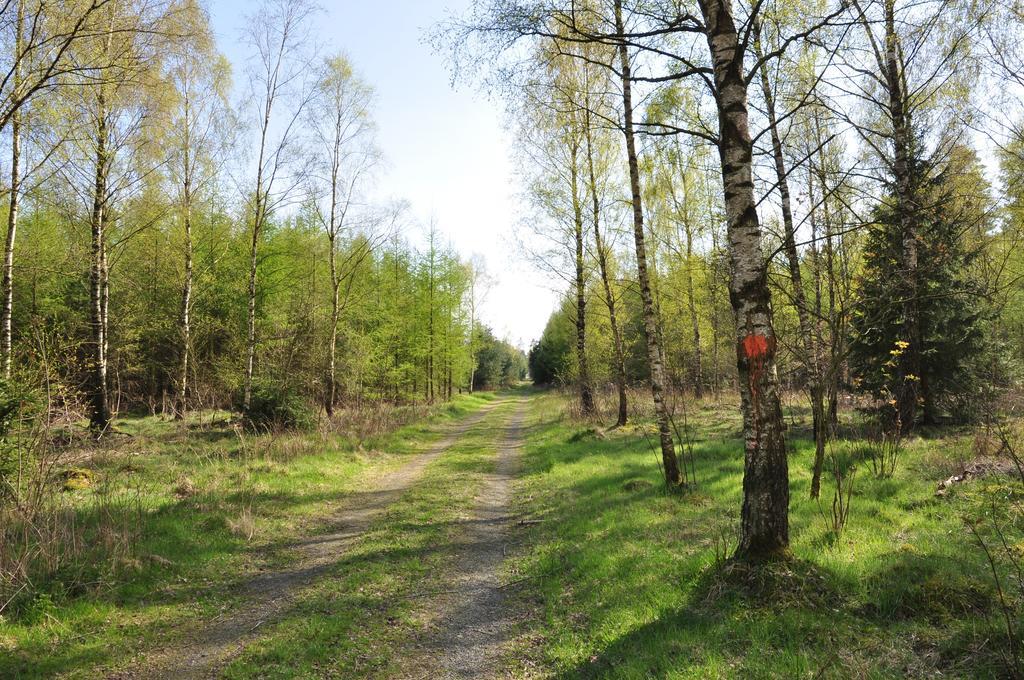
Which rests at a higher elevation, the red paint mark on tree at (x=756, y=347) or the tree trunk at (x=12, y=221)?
the tree trunk at (x=12, y=221)

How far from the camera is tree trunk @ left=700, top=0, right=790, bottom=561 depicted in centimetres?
420

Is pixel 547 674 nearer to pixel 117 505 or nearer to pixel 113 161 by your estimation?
pixel 117 505

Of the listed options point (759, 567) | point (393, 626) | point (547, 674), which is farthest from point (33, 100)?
point (759, 567)

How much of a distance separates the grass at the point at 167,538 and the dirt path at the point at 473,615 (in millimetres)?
2247

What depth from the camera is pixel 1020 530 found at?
488 centimetres

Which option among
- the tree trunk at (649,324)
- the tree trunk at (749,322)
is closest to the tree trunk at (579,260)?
the tree trunk at (649,324)

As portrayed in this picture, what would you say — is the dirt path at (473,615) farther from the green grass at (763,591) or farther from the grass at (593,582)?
the green grass at (763,591)

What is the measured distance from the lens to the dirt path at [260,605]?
12.8ft

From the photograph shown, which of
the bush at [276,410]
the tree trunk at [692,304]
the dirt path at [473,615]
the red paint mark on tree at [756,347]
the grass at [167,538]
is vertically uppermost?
the tree trunk at [692,304]

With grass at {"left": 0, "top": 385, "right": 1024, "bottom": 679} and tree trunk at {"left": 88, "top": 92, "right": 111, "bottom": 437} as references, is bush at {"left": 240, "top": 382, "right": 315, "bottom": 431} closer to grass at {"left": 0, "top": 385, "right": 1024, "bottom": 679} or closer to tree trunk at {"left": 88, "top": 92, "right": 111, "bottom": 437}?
tree trunk at {"left": 88, "top": 92, "right": 111, "bottom": 437}

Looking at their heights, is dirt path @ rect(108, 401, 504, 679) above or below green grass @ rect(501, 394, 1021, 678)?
below

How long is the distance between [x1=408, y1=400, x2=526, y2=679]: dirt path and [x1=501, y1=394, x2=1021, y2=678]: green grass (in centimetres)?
25

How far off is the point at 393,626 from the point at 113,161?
44.7 ft

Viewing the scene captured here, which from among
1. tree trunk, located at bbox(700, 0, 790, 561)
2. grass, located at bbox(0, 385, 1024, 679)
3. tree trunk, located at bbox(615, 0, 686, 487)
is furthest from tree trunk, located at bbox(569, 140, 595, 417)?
tree trunk, located at bbox(700, 0, 790, 561)
